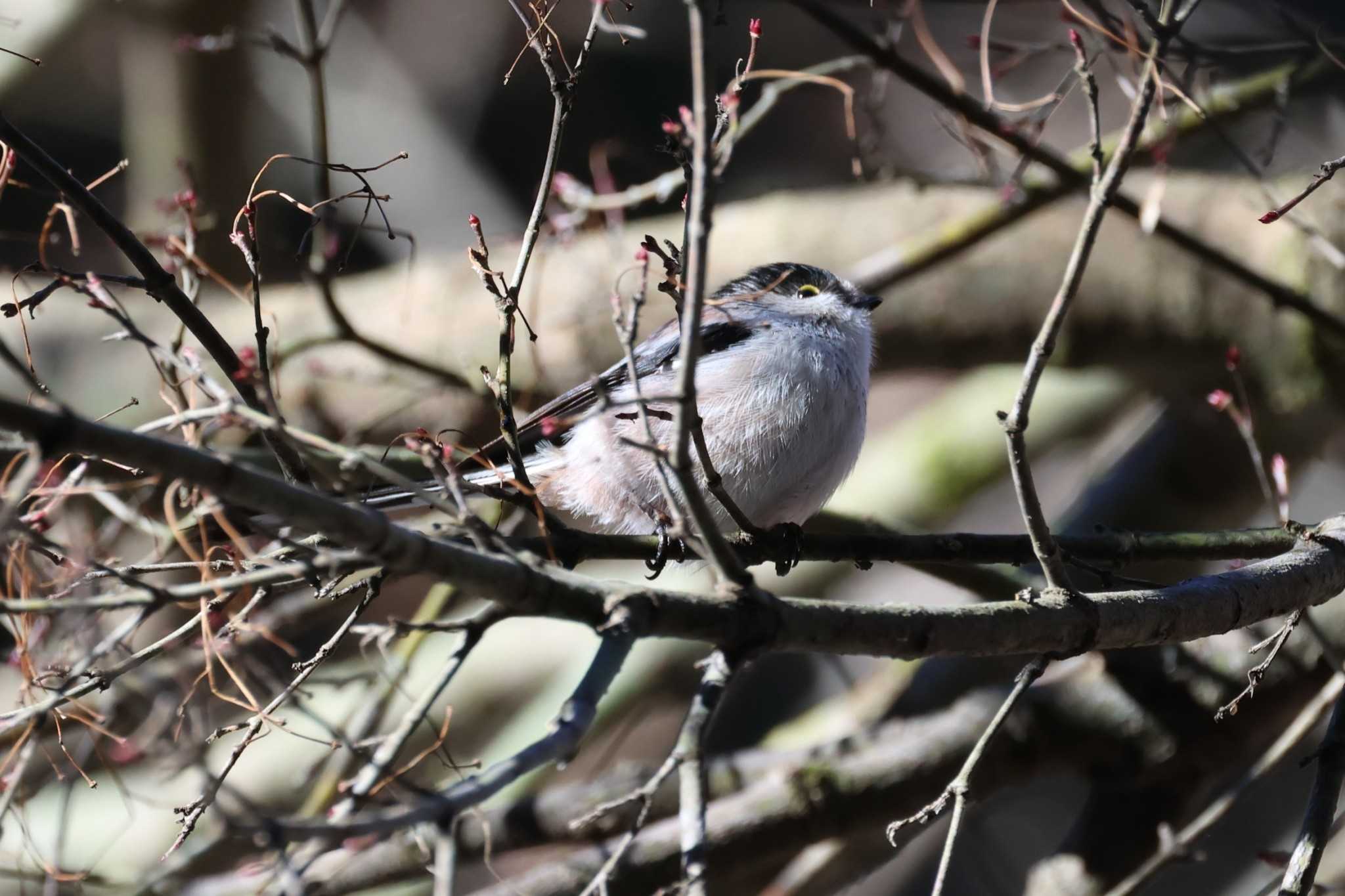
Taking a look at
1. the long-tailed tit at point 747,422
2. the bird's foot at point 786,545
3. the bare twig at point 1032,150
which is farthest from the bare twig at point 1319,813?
the long-tailed tit at point 747,422

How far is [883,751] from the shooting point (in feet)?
12.4

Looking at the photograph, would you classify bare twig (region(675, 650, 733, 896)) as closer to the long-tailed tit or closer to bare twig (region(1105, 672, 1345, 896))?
the long-tailed tit

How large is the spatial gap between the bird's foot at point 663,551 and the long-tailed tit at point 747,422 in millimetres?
292

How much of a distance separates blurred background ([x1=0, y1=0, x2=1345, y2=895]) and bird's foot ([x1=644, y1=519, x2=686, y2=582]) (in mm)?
760

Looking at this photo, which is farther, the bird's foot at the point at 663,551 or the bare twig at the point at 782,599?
the bird's foot at the point at 663,551

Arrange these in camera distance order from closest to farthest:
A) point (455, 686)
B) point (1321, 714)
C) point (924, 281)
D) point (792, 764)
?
point (1321, 714) < point (792, 764) < point (924, 281) < point (455, 686)

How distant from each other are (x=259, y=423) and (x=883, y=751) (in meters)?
2.72

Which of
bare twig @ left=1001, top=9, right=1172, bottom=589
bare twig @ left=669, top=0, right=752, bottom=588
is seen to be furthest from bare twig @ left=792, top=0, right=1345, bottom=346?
bare twig @ left=669, top=0, right=752, bottom=588

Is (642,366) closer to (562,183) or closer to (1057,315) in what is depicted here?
(562,183)

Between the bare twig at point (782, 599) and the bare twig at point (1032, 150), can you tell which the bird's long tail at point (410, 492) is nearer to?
the bare twig at point (782, 599)

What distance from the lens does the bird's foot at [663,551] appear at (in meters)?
2.47

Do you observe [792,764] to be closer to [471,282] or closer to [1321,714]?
[1321,714]

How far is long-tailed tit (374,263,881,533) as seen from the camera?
3.04m

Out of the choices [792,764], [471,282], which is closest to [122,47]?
[471,282]
